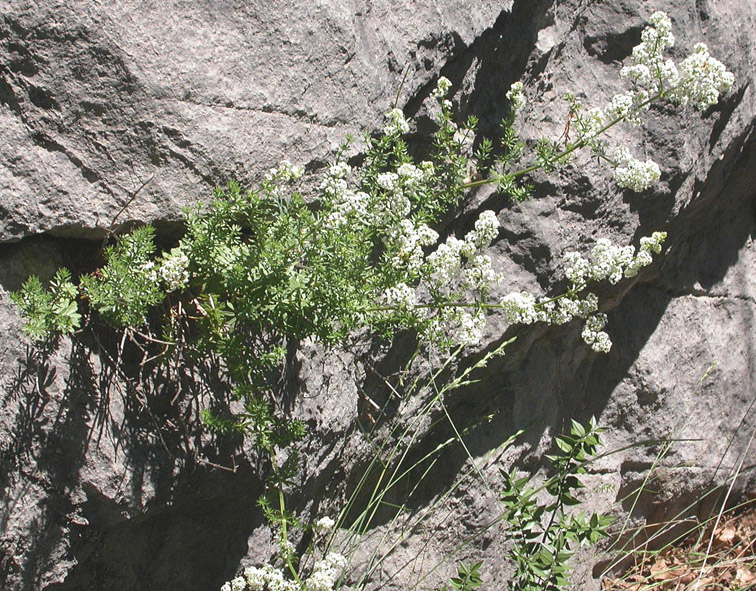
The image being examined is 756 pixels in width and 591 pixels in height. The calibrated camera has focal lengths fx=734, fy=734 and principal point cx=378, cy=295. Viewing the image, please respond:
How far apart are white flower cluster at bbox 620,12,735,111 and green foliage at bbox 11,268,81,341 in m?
2.35

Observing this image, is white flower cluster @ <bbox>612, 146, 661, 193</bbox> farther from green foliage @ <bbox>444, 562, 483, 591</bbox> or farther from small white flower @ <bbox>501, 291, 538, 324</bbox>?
green foliage @ <bbox>444, 562, 483, 591</bbox>

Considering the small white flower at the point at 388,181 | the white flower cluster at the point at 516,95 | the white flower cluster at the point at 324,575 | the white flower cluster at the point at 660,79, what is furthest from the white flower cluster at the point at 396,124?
the white flower cluster at the point at 324,575

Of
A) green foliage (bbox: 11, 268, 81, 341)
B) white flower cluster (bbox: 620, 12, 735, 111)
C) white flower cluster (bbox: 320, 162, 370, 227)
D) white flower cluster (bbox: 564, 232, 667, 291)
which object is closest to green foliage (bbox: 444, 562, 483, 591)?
white flower cluster (bbox: 564, 232, 667, 291)

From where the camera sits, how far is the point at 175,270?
2.62 metres

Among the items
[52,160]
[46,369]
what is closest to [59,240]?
[52,160]

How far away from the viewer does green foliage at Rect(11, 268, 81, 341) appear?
7.98 ft

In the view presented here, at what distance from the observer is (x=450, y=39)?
3.48m

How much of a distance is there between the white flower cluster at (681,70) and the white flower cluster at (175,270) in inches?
76.7

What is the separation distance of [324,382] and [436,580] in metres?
1.34

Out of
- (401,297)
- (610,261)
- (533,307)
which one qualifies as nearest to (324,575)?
(401,297)

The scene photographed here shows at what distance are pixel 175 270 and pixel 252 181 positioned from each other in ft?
1.91

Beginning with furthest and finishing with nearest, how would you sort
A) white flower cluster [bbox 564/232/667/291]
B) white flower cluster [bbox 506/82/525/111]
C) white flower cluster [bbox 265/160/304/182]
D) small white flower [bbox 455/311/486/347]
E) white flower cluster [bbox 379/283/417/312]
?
1. white flower cluster [bbox 506/82/525/111]
2. white flower cluster [bbox 564/232/667/291]
3. small white flower [bbox 455/311/486/347]
4. white flower cluster [bbox 379/283/417/312]
5. white flower cluster [bbox 265/160/304/182]

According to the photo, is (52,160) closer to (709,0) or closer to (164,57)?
(164,57)

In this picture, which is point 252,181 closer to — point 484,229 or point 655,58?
point 484,229
